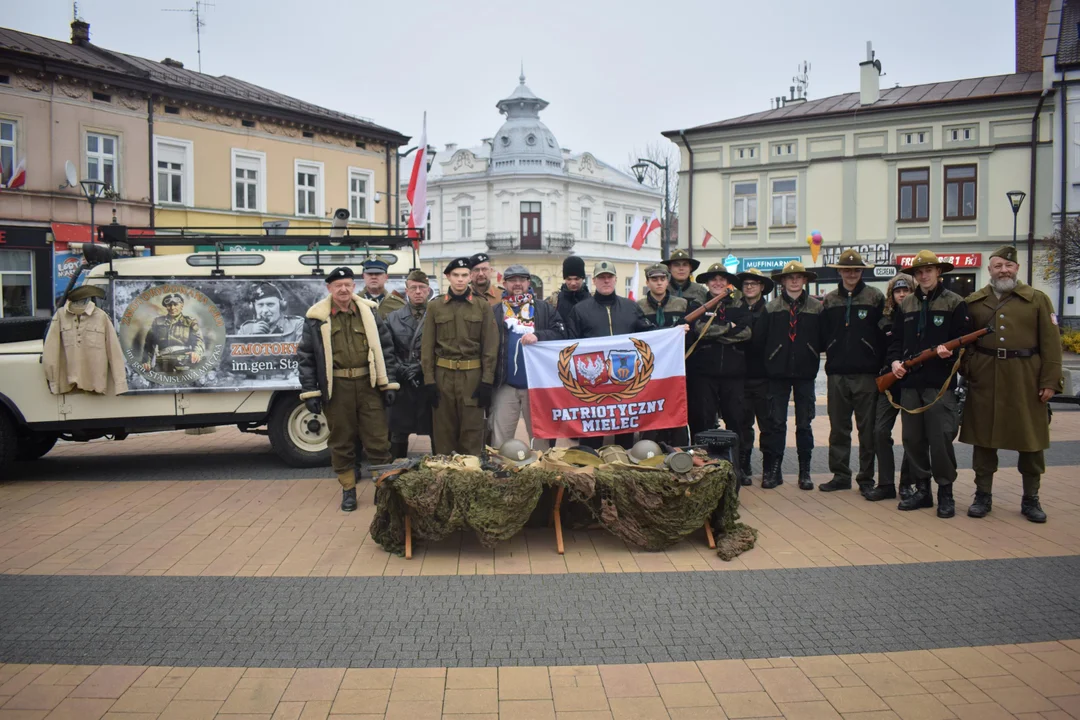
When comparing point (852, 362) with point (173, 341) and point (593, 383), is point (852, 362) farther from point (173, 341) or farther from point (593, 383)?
point (173, 341)

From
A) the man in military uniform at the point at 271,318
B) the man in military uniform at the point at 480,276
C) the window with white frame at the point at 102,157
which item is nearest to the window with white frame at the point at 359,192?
the window with white frame at the point at 102,157

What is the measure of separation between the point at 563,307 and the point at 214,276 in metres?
3.67

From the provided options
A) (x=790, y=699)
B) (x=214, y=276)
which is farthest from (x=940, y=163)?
(x=790, y=699)

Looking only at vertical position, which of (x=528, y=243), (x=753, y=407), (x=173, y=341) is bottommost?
(x=753, y=407)

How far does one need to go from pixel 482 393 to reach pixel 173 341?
362cm

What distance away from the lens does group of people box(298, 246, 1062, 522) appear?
7062 mm

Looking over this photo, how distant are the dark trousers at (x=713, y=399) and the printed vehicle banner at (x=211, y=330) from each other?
13.2ft

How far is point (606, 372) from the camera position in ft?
24.5

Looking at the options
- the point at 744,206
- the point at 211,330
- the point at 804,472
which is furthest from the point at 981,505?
the point at 744,206

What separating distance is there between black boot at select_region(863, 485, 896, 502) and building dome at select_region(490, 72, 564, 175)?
50.8 m

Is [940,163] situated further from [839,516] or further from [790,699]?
[790,699]

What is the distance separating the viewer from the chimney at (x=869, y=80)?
112 ft

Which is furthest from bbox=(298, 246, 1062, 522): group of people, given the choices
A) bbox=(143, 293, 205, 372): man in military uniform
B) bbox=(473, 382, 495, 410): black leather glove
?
bbox=(143, 293, 205, 372): man in military uniform

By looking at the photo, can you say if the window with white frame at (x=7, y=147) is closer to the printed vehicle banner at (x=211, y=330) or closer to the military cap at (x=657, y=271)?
the printed vehicle banner at (x=211, y=330)
